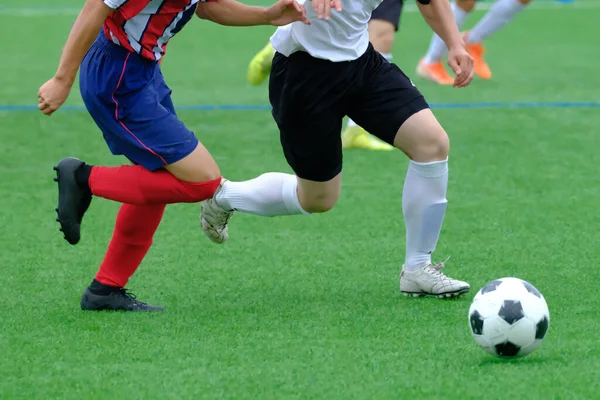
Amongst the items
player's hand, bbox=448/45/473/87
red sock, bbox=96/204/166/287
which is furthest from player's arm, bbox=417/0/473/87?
red sock, bbox=96/204/166/287

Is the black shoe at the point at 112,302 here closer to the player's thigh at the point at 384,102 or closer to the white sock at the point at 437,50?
the player's thigh at the point at 384,102

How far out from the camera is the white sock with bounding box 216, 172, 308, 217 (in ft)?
16.4

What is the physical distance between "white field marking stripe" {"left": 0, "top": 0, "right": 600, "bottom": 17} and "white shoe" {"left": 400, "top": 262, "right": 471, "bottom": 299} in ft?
41.5

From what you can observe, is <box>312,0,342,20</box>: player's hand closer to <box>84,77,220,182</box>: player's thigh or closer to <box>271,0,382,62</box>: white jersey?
<box>271,0,382,62</box>: white jersey

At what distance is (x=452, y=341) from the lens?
13.7 ft

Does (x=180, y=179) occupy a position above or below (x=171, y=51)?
above

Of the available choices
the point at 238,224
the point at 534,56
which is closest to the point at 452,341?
the point at 238,224

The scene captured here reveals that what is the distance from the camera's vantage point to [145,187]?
14.6ft

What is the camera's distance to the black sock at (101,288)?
4.72 metres

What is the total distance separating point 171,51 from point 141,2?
904 centimetres

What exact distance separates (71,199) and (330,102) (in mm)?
1046

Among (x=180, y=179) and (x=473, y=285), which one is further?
(x=473, y=285)

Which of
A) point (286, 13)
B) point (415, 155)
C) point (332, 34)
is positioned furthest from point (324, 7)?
A: point (415, 155)

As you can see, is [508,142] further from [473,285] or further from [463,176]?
[473,285]
